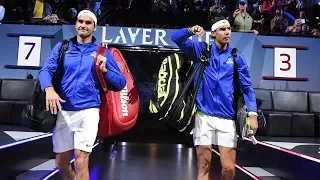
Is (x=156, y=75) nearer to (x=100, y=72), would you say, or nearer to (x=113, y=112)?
(x=113, y=112)

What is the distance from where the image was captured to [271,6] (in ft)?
29.1

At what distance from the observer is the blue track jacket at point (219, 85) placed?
283 centimetres

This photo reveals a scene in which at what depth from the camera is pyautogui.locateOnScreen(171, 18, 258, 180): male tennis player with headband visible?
111 inches

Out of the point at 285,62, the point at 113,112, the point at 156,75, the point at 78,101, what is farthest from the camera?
the point at 285,62

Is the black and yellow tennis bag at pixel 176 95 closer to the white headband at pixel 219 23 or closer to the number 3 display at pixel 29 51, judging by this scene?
the white headband at pixel 219 23

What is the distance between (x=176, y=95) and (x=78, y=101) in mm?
708

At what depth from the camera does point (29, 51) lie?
24.0 ft

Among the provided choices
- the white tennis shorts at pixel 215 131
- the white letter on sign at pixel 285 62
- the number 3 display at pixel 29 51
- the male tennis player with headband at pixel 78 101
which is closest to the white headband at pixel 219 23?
the white tennis shorts at pixel 215 131

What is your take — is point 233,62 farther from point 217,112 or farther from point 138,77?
point 138,77

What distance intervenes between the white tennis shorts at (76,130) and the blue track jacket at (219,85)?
77 cm

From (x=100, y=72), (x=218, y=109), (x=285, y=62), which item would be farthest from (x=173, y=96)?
(x=285, y=62)

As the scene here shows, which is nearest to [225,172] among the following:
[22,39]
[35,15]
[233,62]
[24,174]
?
[233,62]

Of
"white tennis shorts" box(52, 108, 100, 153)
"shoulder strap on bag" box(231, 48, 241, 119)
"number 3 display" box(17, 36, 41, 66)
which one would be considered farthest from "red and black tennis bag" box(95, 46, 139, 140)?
"number 3 display" box(17, 36, 41, 66)

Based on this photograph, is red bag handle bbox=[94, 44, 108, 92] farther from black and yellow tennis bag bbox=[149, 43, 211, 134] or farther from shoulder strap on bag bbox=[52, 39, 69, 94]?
black and yellow tennis bag bbox=[149, 43, 211, 134]
